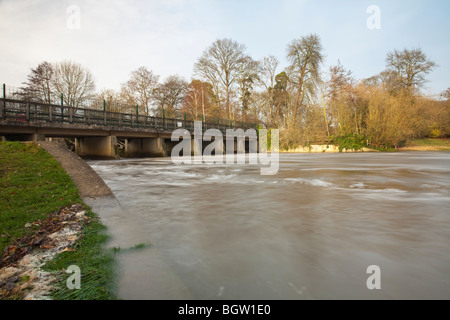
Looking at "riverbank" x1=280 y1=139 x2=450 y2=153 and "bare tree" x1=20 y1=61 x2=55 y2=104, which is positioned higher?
"bare tree" x1=20 y1=61 x2=55 y2=104

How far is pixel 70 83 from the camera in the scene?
33.0 metres

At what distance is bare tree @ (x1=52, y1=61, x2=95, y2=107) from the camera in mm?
32750

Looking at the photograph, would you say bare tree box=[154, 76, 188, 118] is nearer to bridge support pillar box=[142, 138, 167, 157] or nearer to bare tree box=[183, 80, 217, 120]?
bare tree box=[183, 80, 217, 120]

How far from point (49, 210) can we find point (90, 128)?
52.8ft

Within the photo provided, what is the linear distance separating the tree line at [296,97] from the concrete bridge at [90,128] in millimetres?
8900

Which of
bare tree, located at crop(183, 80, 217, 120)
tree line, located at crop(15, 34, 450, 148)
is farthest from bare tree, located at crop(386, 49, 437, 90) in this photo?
bare tree, located at crop(183, 80, 217, 120)

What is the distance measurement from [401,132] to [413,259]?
33.6 metres

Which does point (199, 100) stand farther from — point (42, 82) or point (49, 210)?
point (49, 210)

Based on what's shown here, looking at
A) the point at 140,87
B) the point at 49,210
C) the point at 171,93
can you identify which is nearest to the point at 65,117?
the point at 49,210

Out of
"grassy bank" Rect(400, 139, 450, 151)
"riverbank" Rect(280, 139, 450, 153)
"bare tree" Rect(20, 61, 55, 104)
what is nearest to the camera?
"bare tree" Rect(20, 61, 55, 104)

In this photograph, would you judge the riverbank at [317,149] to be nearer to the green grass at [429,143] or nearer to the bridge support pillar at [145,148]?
the green grass at [429,143]

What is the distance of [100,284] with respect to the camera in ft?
7.13

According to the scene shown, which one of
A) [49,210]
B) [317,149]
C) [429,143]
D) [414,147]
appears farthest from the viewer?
[429,143]
